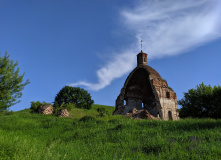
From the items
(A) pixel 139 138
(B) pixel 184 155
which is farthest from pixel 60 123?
(B) pixel 184 155

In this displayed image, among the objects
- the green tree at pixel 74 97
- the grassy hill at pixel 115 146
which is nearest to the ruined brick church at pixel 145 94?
the grassy hill at pixel 115 146

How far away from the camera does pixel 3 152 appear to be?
→ 5.41m

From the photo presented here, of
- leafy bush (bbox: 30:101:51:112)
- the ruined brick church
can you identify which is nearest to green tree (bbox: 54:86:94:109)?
the ruined brick church

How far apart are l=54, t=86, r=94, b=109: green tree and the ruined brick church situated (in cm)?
1860

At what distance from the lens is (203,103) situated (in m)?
33.0

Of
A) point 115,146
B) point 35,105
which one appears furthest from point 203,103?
point 115,146

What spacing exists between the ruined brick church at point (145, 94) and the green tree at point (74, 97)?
61.0 ft

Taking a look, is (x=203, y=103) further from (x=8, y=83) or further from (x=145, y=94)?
(x=8, y=83)

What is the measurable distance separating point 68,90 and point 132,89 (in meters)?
21.7

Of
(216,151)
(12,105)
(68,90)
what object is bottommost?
(216,151)

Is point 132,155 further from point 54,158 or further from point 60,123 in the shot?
point 60,123

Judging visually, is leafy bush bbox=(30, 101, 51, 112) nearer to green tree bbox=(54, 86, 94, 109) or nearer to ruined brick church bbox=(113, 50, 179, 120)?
ruined brick church bbox=(113, 50, 179, 120)

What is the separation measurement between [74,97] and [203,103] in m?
29.1

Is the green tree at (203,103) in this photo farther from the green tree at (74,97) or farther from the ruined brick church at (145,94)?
the green tree at (74,97)
